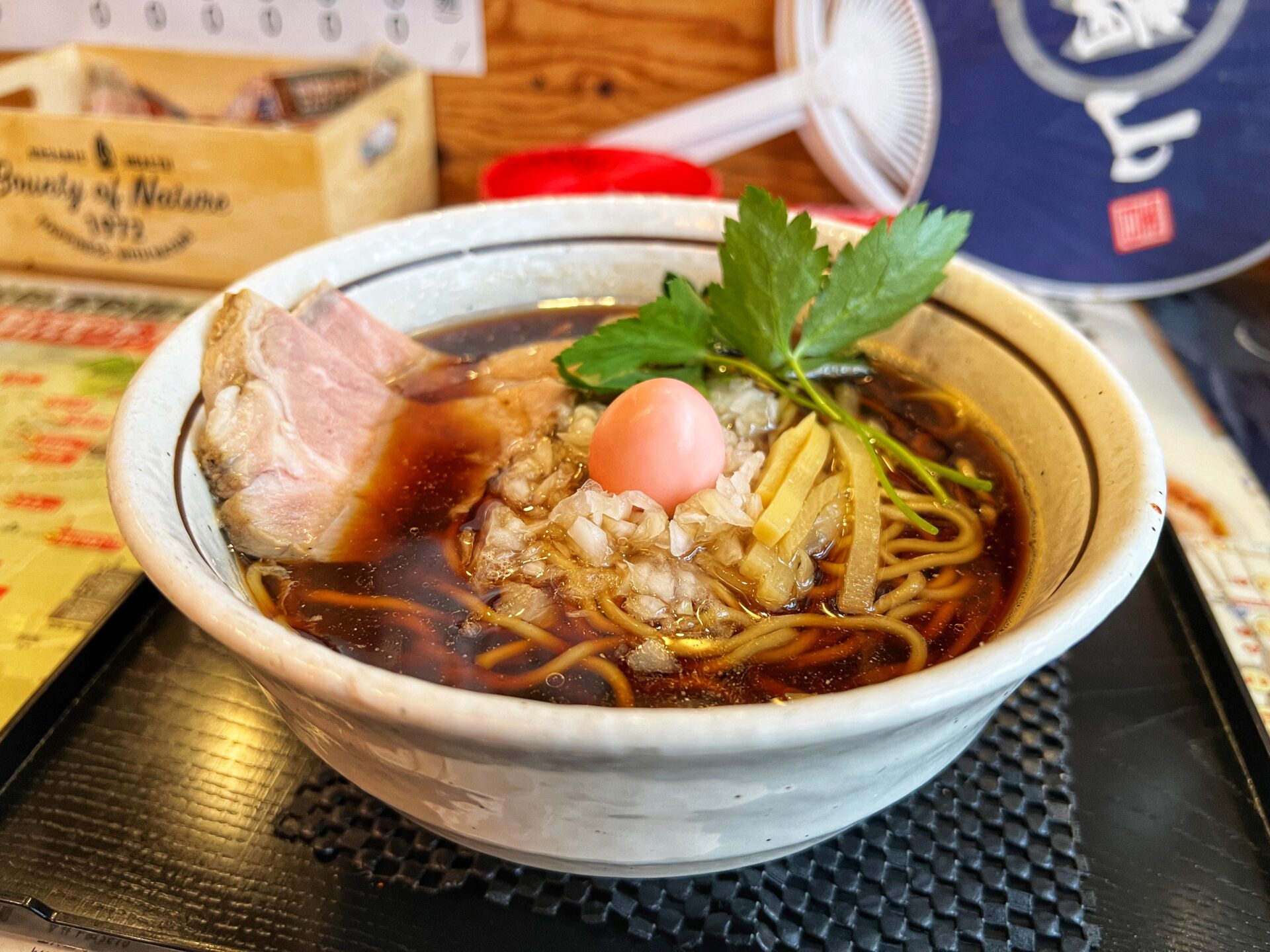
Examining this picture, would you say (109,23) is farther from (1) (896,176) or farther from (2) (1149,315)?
(2) (1149,315)

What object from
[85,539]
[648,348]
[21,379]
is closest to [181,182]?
[21,379]

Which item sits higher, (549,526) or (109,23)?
(109,23)

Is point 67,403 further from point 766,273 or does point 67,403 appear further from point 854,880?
point 854,880

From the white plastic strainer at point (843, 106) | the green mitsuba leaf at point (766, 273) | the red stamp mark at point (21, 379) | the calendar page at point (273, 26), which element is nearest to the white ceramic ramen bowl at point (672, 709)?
the green mitsuba leaf at point (766, 273)

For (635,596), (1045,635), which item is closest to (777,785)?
(1045,635)

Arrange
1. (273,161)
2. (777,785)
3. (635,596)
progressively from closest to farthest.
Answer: (777,785), (635,596), (273,161)

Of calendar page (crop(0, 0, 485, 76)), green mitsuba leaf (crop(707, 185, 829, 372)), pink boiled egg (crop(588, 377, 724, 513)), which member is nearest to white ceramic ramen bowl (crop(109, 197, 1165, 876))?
green mitsuba leaf (crop(707, 185, 829, 372))
